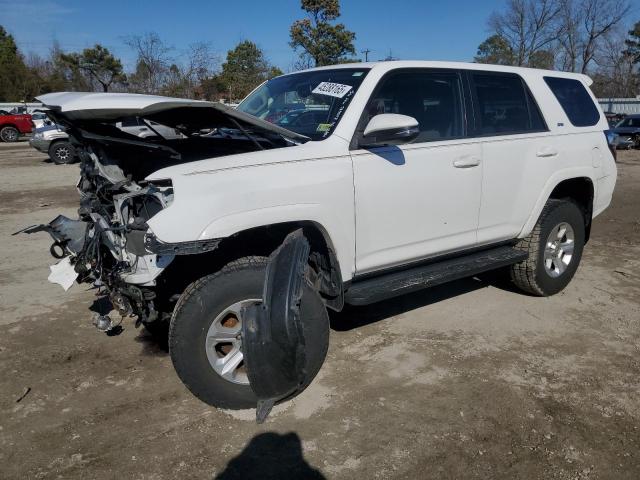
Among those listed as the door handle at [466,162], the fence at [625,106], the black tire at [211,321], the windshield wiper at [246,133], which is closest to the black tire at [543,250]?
the door handle at [466,162]

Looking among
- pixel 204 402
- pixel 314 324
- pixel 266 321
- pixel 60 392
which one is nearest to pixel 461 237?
pixel 314 324

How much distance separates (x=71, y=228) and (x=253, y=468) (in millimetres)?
2136

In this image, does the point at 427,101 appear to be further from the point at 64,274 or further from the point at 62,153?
the point at 62,153

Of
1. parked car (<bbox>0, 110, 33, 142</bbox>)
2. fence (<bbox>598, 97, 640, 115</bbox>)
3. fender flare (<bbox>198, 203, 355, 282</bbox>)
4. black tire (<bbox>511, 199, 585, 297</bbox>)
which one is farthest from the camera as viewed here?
fence (<bbox>598, 97, 640, 115</bbox>)

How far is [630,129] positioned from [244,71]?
21.5 m

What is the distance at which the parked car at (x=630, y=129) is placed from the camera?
70.6 ft

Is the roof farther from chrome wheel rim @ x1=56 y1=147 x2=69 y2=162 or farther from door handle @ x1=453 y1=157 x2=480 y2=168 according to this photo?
chrome wheel rim @ x1=56 y1=147 x2=69 y2=162

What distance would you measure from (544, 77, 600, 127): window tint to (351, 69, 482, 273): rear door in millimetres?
1312

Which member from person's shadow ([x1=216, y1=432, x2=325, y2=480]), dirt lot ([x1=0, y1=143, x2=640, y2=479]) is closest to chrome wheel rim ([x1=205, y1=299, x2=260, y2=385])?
dirt lot ([x1=0, y1=143, x2=640, y2=479])

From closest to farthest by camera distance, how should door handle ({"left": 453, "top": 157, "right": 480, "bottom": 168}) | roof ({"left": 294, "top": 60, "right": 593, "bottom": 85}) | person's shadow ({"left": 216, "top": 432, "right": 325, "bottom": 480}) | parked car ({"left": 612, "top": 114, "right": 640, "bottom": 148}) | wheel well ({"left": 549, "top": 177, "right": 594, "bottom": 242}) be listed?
person's shadow ({"left": 216, "top": 432, "right": 325, "bottom": 480}), roof ({"left": 294, "top": 60, "right": 593, "bottom": 85}), door handle ({"left": 453, "top": 157, "right": 480, "bottom": 168}), wheel well ({"left": 549, "top": 177, "right": 594, "bottom": 242}), parked car ({"left": 612, "top": 114, "right": 640, "bottom": 148})

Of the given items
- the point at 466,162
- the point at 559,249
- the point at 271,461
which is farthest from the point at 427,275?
the point at 559,249

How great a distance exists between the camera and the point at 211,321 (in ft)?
10.1

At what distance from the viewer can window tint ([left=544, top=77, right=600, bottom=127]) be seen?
16.1 ft

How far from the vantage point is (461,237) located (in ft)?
13.7
